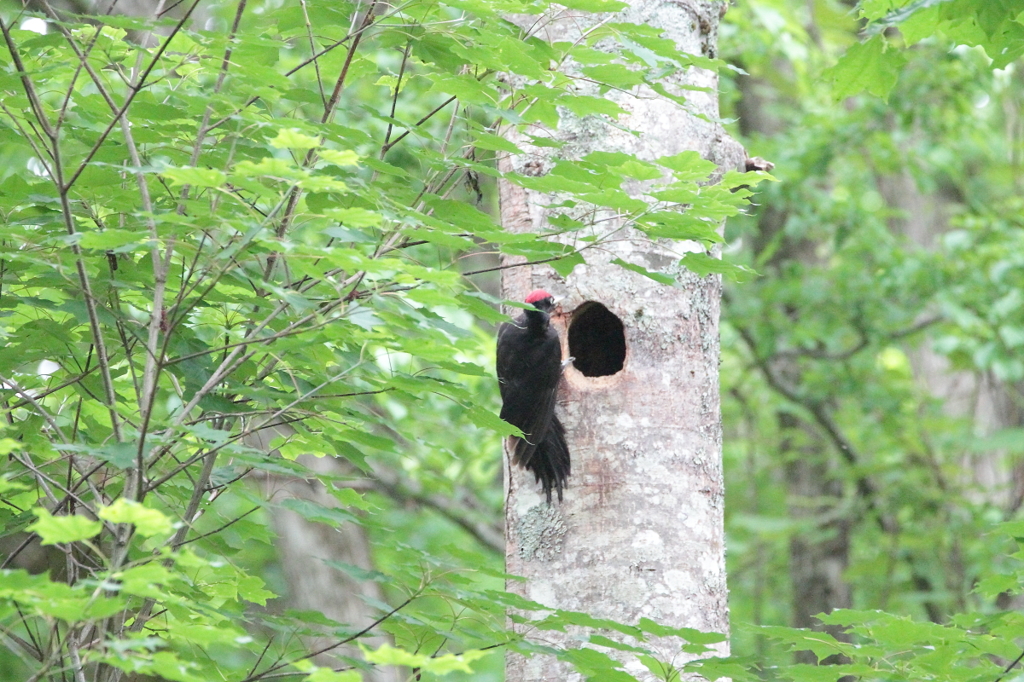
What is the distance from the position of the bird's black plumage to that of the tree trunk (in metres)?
0.04

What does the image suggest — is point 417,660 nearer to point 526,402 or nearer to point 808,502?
point 526,402

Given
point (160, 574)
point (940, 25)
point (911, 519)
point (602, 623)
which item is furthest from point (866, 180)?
point (160, 574)

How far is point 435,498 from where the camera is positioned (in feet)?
24.5

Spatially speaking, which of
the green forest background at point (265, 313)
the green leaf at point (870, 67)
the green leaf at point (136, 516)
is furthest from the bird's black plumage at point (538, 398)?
the green leaf at point (136, 516)

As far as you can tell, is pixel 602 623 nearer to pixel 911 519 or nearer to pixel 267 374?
pixel 267 374

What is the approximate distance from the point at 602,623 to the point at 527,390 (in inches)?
47.6

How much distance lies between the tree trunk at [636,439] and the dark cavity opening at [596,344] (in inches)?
5.6

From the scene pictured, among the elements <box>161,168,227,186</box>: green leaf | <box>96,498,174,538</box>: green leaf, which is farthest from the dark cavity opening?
<box>96,498,174,538</box>: green leaf

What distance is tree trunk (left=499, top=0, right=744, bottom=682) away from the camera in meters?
3.11

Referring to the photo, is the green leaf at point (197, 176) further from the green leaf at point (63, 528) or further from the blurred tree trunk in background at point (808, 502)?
the blurred tree trunk in background at point (808, 502)

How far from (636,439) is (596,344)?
0.71m

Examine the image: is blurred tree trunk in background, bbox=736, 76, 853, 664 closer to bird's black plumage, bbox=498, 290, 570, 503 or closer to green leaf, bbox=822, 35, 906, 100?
green leaf, bbox=822, 35, 906, 100

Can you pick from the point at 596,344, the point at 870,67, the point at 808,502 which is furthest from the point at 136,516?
the point at 808,502

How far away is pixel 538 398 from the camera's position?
11.0ft
